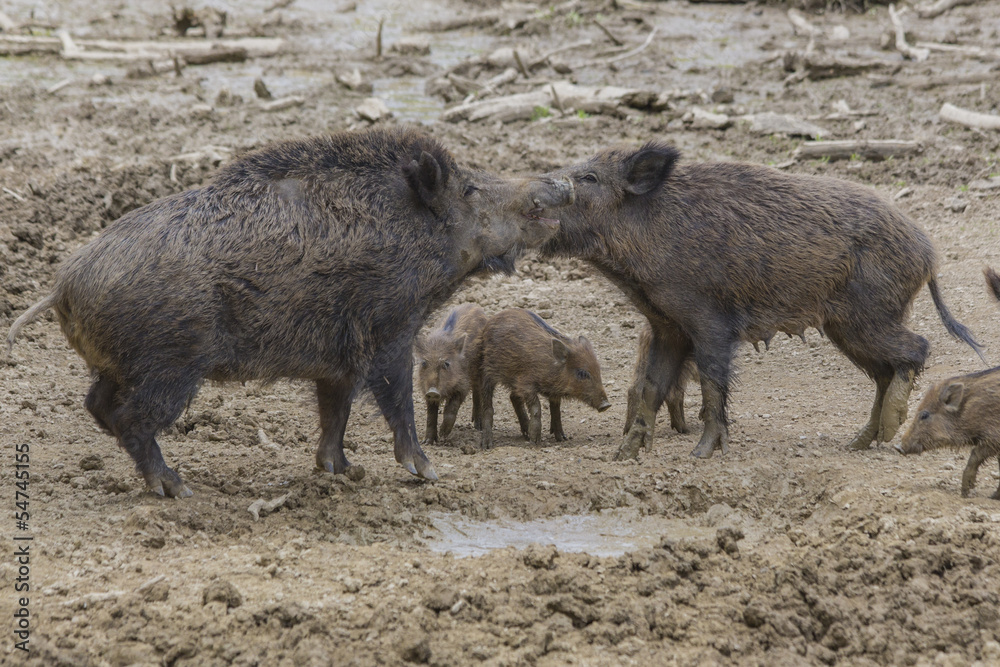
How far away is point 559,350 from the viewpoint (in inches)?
299

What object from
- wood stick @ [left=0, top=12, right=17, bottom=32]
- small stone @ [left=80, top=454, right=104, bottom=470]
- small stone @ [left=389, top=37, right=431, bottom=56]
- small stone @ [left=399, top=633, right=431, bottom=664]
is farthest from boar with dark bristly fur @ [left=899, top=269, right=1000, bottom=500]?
wood stick @ [left=0, top=12, right=17, bottom=32]

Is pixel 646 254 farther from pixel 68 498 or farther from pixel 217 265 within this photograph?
pixel 68 498

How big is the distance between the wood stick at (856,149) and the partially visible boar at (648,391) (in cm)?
459

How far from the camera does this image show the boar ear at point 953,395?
5.57 meters

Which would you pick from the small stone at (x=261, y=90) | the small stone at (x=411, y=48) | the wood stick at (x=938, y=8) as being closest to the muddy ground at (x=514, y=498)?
the small stone at (x=261, y=90)

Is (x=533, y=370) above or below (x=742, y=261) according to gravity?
below

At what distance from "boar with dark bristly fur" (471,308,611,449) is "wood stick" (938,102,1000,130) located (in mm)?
6705

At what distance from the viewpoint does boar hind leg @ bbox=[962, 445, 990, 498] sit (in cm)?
529

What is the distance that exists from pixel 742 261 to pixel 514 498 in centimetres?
217

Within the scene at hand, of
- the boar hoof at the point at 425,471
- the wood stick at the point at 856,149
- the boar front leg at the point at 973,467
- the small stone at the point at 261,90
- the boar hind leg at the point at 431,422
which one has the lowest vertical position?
the boar hind leg at the point at 431,422

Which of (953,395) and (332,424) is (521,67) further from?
(953,395)

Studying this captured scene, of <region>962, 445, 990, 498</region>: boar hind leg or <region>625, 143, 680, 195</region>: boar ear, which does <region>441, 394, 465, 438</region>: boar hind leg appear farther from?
<region>962, 445, 990, 498</region>: boar hind leg

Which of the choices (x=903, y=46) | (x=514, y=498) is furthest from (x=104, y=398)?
(x=903, y=46)

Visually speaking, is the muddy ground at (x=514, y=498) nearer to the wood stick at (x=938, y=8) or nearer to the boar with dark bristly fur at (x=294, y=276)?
the boar with dark bristly fur at (x=294, y=276)
